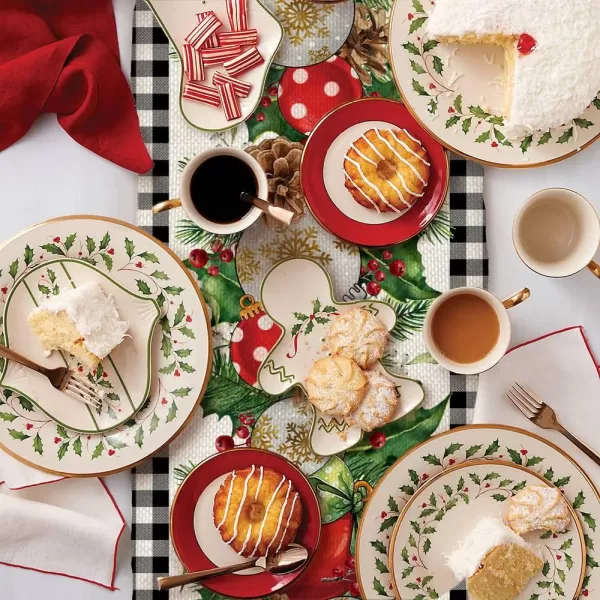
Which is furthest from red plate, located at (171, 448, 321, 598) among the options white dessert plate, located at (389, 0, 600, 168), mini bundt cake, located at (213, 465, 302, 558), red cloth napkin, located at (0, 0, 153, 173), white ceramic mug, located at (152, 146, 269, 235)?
white dessert plate, located at (389, 0, 600, 168)

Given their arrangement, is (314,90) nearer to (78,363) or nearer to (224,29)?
(224,29)

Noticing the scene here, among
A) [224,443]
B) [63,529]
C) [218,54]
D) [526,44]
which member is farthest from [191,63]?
[63,529]

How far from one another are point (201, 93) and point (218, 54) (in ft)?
0.25

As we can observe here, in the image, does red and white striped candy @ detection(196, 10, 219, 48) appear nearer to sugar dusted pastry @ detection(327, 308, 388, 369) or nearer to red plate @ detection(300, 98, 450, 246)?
red plate @ detection(300, 98, 450, 246)

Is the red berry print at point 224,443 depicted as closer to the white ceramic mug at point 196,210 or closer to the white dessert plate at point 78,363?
the white dessert plate at point 78,363

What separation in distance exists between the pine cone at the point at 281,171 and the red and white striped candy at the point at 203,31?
0.68ft

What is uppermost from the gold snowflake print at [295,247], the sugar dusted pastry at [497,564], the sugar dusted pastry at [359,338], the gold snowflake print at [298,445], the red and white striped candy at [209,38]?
the red and white striped candy at [209,38]

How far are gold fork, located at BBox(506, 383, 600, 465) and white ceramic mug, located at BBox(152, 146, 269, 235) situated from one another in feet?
1.90

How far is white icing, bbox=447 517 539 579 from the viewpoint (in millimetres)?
1145

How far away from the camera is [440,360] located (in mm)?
Answer: 1129

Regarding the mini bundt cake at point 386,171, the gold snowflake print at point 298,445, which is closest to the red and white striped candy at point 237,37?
the mini bundt cake at point 386,171

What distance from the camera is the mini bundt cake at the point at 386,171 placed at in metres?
1.14

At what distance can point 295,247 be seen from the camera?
120 cm

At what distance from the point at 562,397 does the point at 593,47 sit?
62cm
